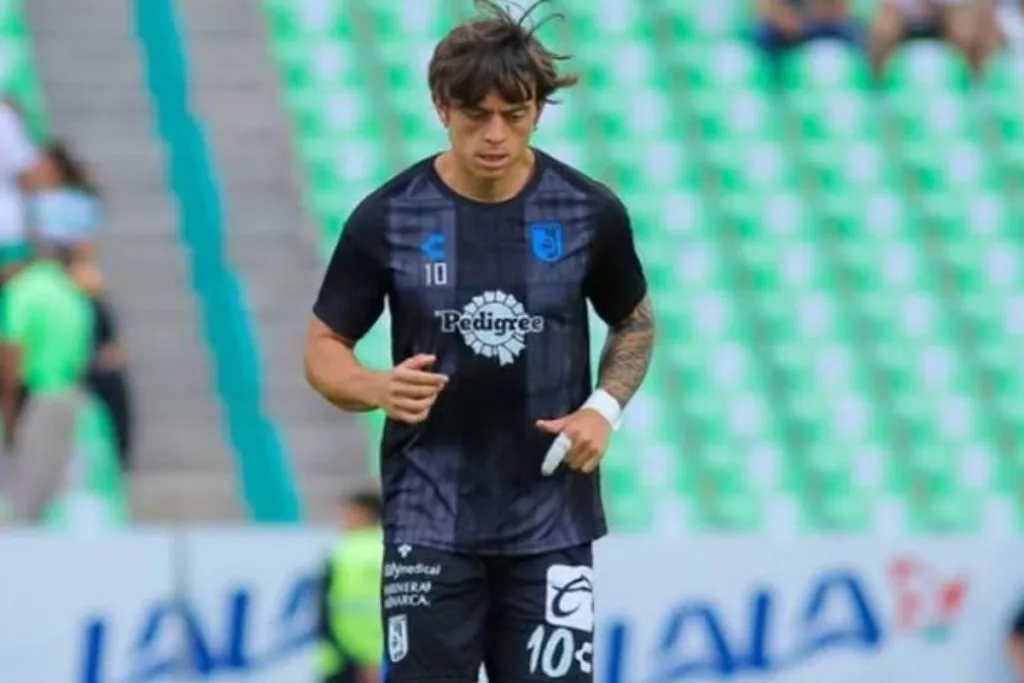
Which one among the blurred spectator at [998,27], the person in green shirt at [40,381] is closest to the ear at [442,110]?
the person in green shirt at [40,381]

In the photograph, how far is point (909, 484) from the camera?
48.9 feet

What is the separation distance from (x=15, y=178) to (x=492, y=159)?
24.0ft

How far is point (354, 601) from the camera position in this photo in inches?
489

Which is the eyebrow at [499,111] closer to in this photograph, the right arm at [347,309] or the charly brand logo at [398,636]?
the right arm at [347,309]

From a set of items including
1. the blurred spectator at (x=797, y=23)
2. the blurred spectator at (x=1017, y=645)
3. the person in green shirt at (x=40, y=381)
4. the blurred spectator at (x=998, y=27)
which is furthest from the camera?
the blurred spectator at (x=998, y=27)

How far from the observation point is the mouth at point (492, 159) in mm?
6832

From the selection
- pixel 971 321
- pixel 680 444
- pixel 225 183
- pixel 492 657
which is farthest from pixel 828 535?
pixel 492 657

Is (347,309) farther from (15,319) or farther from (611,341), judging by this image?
→ (15,319)

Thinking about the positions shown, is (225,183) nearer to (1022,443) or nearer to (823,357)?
(823,357)

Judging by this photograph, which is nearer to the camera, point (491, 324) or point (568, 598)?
point (491, 324)

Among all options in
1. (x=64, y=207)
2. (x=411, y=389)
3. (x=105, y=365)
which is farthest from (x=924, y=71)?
(x=411, y=389)

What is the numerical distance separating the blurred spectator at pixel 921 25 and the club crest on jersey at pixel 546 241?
9903 millimetres

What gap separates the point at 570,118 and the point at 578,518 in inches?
357

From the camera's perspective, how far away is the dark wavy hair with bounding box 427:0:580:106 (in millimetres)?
6750
